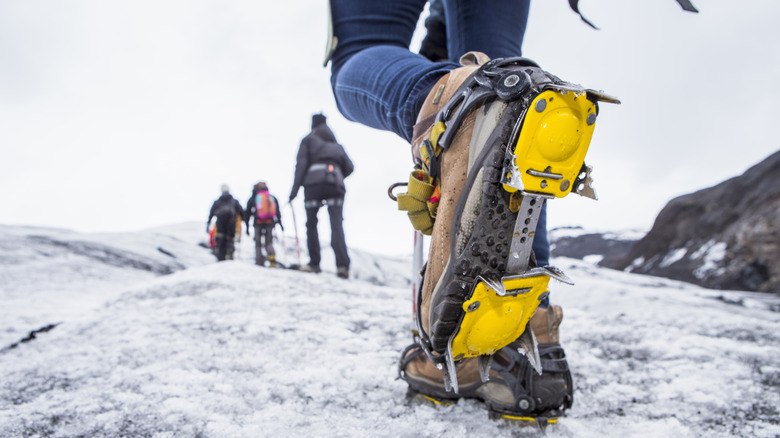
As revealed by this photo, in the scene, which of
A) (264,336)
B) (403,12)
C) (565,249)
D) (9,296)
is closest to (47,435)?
(264,336)

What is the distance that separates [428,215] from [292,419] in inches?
25.6

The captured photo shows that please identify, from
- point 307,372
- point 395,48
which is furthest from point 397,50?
point 307,372

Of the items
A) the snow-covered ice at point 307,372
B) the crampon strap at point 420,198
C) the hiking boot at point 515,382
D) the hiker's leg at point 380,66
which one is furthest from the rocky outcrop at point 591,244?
the crampon strap at point 420,198

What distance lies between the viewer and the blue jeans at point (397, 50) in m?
1.12

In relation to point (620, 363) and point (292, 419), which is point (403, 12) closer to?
point (292, 419)

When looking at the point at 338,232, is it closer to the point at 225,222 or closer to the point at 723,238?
the point at 225,222

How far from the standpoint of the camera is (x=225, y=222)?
9117 mm

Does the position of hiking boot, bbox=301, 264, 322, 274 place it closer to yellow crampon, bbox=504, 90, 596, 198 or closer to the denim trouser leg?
the denim trouser leg

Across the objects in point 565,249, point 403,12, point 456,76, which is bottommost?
point 565,249

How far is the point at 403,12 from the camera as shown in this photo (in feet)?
4.42

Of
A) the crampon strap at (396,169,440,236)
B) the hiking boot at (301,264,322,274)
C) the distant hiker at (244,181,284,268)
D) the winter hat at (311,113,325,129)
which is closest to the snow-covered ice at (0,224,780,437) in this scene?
the crampon strap at (396,169,440,236)

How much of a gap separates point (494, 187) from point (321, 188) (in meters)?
5.24

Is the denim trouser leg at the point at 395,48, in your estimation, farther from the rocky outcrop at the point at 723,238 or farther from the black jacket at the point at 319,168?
the rocky outcrop at the point at 723,238

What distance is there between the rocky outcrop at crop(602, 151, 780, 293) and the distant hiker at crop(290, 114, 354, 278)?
220 inches
